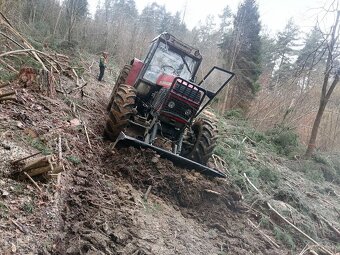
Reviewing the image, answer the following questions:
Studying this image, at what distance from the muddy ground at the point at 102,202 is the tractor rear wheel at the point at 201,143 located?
2.56ft

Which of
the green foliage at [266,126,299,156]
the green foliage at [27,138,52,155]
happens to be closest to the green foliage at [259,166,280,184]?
the green foliage at [266,126,299,156]

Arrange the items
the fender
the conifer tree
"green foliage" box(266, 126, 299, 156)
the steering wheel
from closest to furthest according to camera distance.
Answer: the steering wheel < the fender < "green foliage" box(266, 126, 299, 156) < the conifer tree

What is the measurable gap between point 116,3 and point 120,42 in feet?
113

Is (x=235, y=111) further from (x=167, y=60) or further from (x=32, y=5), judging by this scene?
(x=32, y=5)

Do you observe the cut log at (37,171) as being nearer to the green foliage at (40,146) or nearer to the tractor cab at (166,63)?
the green foliage at (40,146)

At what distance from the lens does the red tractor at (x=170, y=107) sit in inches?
245

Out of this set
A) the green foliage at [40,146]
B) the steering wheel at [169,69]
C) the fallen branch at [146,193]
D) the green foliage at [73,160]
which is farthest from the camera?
the steering wheel at [169,69]

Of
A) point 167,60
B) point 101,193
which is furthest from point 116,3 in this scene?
point 101,193

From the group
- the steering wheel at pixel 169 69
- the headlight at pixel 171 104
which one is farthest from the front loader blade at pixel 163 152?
the steering wheel at pixel 169 69

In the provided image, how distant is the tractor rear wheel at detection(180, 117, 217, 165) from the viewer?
6934 mm

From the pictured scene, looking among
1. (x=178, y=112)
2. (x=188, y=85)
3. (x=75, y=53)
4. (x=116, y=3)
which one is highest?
(x=116, y=3)

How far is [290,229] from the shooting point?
633 centimetres

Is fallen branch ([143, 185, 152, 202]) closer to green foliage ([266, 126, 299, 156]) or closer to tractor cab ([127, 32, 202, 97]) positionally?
tractor cab ([127, 32, 202, 97])

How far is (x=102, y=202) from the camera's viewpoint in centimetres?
434
